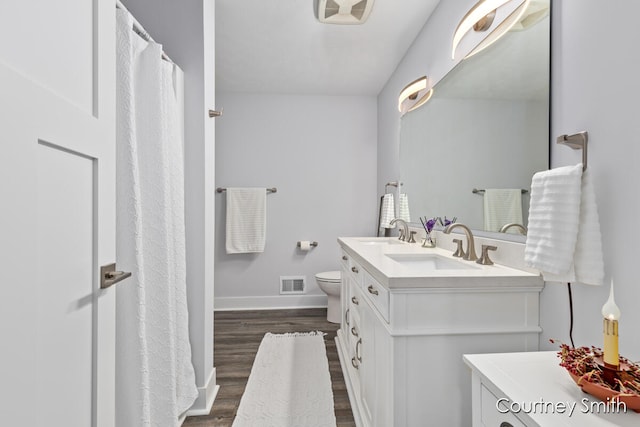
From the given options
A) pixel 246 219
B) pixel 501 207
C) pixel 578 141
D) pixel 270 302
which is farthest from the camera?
pixel 270 302

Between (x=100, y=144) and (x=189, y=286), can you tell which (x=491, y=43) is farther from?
(x=189, y=286)

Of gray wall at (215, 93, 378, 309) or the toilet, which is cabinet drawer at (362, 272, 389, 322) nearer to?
the toilet

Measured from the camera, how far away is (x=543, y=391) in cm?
→ 68

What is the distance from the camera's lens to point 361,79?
3229mm

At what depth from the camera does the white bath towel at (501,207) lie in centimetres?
132

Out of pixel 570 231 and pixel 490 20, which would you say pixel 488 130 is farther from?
pixel 570 231

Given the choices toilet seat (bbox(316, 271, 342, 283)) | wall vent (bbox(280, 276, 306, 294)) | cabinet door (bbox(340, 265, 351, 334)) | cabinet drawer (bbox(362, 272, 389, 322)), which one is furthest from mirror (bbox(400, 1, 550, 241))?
wall vent (bbox(280, 276, 306, 294))

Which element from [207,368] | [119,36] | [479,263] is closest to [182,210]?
[119,36]

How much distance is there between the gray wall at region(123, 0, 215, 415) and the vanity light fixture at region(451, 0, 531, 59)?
4.42ft

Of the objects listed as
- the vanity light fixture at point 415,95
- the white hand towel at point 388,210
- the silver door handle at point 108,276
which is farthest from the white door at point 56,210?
the white hand towel at point 388,210

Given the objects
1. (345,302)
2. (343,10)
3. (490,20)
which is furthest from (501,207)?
(343,10)

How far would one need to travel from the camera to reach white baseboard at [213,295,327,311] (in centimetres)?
355

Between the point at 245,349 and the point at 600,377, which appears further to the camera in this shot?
the point at 245,349

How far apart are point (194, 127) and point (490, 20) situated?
5.02 feet
